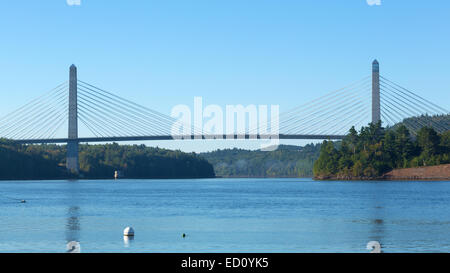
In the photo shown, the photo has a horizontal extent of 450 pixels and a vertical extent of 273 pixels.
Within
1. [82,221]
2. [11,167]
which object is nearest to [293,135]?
[11,167]

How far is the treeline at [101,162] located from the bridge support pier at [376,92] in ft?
177

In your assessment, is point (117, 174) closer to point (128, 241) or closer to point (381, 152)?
point (381, 152)

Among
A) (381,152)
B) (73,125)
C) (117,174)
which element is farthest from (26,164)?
(381,152)

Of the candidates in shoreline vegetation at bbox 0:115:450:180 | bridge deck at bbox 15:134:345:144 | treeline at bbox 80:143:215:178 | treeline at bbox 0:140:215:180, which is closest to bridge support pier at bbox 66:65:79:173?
bridge deck at bbox 15:134:345:144

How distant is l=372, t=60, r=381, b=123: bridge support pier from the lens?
104 meters

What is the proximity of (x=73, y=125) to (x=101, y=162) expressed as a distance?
51317 mm

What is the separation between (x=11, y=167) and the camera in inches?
4759

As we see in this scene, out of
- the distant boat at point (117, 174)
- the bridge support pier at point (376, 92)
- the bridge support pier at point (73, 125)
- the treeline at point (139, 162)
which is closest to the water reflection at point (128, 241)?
the bridge support pier at point (73, 125)

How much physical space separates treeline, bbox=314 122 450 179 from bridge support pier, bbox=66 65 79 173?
46.2 metres

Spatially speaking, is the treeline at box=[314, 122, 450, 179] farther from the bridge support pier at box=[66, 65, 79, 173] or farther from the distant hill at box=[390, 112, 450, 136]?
the bridge support pier at box=[66, 65, 79, 173]

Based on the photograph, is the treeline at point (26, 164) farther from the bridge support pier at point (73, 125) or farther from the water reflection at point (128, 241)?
the water reflection at point (128, 241)

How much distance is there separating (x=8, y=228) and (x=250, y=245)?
11.9 m
